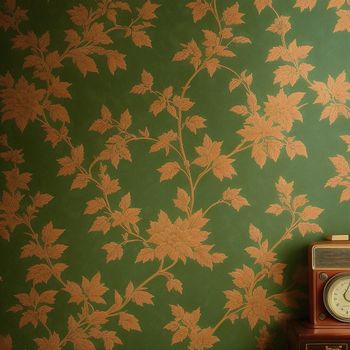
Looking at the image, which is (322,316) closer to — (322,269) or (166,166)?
(322,269)

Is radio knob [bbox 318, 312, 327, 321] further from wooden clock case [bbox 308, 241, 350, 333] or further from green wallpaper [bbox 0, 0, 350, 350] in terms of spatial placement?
green wallpaper [bbox 0, 0, 350, 350]

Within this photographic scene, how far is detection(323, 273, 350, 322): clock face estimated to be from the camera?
160 centimetres

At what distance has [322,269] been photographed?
5.31 feet

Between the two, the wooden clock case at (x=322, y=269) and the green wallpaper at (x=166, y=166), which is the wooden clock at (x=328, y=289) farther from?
the green wallpaper at (x=166, y=166)

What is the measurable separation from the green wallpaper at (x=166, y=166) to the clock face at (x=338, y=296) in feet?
0.49

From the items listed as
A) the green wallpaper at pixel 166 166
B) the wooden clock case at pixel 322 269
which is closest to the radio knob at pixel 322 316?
the wooden clock case at pixel 322 269

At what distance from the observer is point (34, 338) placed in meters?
1.78

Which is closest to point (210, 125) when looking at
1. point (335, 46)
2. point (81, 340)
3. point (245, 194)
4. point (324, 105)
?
point (245, 194)

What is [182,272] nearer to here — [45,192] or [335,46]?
[45,192]

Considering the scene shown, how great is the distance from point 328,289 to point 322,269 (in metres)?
0.07

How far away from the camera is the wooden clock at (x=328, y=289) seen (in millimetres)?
1601

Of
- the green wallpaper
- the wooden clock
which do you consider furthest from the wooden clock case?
the green wallpaper

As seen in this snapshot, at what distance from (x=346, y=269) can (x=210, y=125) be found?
733mm

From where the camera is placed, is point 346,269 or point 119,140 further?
point 119,140
